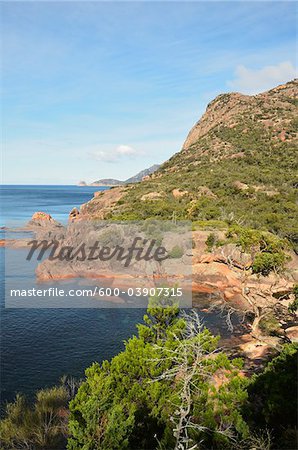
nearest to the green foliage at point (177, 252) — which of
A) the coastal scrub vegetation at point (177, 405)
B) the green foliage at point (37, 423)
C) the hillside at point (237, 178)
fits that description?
the hillside at point (237, 178)

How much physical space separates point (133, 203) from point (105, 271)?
1771 centimetres

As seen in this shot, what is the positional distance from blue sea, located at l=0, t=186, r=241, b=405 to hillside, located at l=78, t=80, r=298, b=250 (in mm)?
19825

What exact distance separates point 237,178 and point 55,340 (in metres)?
42.5

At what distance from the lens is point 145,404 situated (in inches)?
443

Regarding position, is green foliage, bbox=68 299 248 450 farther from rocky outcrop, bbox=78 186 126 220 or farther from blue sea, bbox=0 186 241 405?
rocky outcrop, bbox=78 186 126 220

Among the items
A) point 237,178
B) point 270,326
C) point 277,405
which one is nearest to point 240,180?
point 237,178

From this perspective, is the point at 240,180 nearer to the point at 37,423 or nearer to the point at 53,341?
the point at 53,341

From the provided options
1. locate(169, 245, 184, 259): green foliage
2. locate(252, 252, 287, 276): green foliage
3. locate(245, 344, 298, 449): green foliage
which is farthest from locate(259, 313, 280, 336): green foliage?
locate(169, 245, 184, 259): green foliage

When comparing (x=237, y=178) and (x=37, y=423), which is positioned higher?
(x=237, y=178)

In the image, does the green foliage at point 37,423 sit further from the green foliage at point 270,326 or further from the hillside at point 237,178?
the hillside at point 237,178

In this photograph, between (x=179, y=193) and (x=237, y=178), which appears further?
(x=237, y=178)

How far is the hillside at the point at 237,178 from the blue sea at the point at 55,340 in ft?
65.0

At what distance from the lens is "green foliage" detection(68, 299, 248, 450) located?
9328 millimetres

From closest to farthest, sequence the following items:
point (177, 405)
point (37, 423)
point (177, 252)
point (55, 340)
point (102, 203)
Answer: point (177, 405) < point (37, 423) < point (55, 340) < point (177, 252) < point (102, 203)
